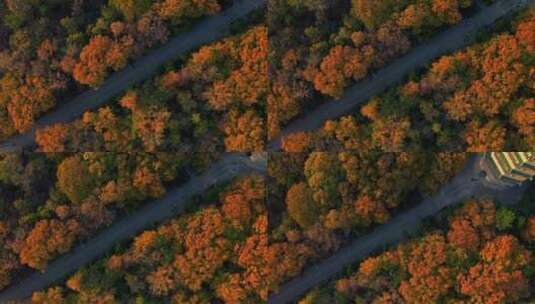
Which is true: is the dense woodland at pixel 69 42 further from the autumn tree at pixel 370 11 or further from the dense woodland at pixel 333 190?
the dense woodland at pixel 333 190

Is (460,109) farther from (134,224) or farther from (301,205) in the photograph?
(134,224)

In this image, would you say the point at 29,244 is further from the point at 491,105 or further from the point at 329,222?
the point at 491,105

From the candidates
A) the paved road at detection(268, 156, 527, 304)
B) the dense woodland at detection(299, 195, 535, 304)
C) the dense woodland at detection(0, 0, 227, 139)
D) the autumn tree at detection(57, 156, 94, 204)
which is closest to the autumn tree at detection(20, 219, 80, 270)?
the autumn tree at detection(57, 156, 94, 204)

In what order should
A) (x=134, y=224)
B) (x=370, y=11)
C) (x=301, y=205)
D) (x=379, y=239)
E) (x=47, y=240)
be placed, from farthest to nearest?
1. (x=134, y=224)
2. (x=47, y=240)
3. (x=379, y=239)
4. (x=370, y=11)
5. (x=301, y=205)

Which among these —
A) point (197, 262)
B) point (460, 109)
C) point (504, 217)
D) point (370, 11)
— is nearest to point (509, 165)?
point (504, 217)

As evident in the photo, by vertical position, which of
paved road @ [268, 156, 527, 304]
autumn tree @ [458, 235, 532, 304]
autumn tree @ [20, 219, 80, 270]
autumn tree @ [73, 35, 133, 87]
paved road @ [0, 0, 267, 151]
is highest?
autumn tree @ [73, 35, 133, 87]

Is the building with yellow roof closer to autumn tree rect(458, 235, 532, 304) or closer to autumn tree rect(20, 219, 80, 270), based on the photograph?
autumn tree rect(458, 235, 532, 304)
